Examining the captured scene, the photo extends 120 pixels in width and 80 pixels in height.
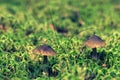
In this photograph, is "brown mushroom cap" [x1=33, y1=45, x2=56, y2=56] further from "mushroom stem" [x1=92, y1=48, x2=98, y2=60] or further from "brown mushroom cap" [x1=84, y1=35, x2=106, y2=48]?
"mushroom stem" [x1=92, y1=48, x2=98, y2=60]

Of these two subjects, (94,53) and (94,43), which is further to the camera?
(94,53)

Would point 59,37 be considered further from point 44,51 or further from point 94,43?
point 44,51

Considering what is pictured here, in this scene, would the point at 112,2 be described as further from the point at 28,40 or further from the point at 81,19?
the point at 28,40

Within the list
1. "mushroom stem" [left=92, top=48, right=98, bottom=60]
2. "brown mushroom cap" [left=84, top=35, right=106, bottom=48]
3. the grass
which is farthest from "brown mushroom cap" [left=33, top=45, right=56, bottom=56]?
"mushroom stem" [left=92, top=48, right=98, bottom=60]

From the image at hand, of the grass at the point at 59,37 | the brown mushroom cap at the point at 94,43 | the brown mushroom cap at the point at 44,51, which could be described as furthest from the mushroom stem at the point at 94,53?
the brown mushroom cap at the point at 44,51

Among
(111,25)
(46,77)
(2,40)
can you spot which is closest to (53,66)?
(46,77)

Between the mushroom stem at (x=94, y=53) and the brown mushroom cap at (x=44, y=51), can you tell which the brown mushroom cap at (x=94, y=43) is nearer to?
the mushroom stem at (x=94, y=53)

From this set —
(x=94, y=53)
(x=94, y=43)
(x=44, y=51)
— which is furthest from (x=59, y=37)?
(x=44, y=51)

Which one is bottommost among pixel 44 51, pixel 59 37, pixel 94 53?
pixel 59 37
